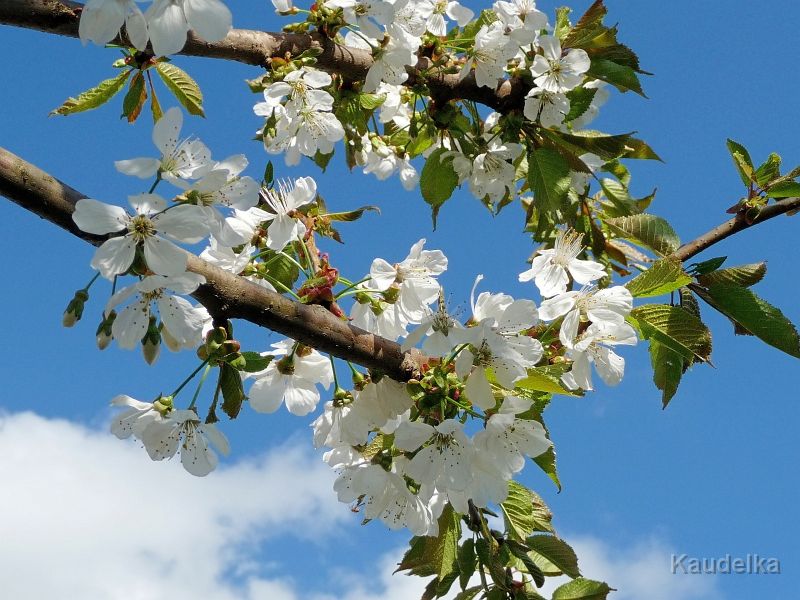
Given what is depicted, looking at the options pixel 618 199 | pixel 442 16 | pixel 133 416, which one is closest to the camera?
pixel 133 416

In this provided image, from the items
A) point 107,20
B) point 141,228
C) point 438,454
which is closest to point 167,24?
point 107,20

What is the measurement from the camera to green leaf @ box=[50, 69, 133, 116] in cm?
284

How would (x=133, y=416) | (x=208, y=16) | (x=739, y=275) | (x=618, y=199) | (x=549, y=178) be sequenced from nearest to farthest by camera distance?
(x=208, y=16) → (x=133, y=416) → (x=739, y=275) → (x=549, y=178) → (x=618, y=199)

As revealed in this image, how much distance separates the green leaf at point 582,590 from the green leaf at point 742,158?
1494mm

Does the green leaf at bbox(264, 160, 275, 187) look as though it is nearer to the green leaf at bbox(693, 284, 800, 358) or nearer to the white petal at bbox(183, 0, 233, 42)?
the white petal at bbox(183, 0, 233, 42)

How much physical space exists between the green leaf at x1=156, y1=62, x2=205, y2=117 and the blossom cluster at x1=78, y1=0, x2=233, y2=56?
0.94 metres

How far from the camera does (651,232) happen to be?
2924 millimetres

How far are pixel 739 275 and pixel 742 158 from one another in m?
0.44

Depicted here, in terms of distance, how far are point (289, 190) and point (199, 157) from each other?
1.48 feet

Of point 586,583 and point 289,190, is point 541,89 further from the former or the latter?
point 586,583

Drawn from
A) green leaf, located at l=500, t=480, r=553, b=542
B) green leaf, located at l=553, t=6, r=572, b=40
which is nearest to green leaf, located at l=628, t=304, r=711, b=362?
green leaf, located at l=500, t=480, r=553, b=542

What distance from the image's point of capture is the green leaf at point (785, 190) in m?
2.89

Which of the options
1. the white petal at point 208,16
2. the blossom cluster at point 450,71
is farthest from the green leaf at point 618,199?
the white petal at point 208,16

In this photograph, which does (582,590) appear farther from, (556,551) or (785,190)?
(785,190)
